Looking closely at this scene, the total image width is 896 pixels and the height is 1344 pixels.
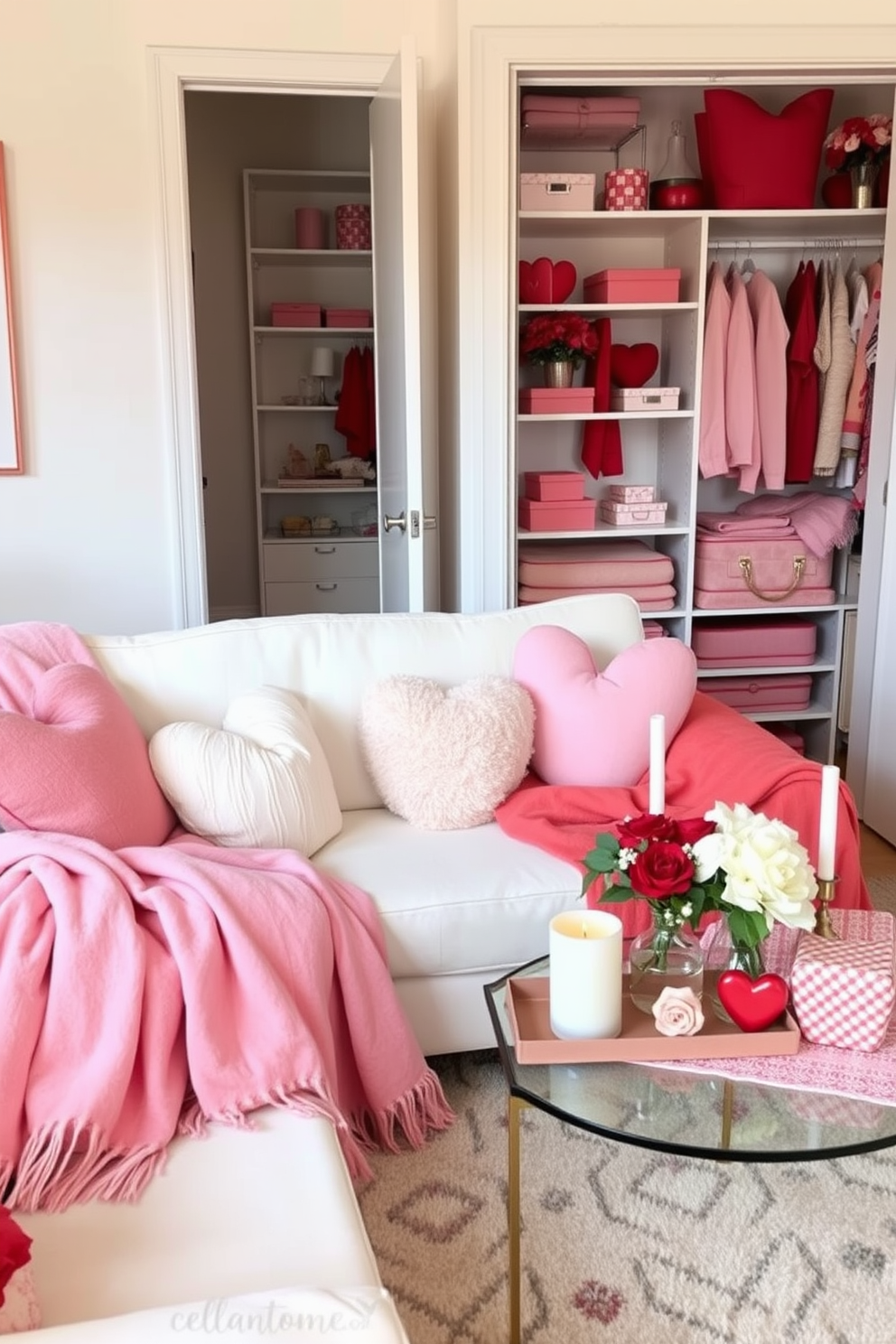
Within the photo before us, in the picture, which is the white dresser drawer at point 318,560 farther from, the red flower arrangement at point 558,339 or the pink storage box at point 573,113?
the pink storage box at point 573,113

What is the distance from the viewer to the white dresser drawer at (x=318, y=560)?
540cm

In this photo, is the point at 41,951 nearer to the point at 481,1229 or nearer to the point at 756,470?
the point at 481,1229

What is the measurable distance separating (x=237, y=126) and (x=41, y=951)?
15.3 ft

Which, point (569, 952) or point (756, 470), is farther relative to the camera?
point (756, 470)

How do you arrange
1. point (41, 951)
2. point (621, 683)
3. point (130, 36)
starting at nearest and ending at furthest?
point (41, 951)
point (621, 683)
point (130, 36)

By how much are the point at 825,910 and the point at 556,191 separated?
A: 255 cm

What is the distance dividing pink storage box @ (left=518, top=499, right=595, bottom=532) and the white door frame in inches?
39.9

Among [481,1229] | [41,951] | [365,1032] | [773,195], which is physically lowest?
[481,1229]

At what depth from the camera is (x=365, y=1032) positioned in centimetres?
193

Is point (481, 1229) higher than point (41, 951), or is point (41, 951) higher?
point (41, 951)

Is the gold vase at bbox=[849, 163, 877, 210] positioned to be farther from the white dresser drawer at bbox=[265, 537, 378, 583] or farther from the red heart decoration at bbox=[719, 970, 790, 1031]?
the red heart decoration at bbox=[719, 970, 790, 1031]

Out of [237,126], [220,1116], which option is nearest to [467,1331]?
[220,1116]

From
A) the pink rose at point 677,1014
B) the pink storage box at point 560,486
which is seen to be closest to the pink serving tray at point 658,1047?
the pink rose at point 677,1014

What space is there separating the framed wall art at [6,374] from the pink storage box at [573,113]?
1.48 metres
